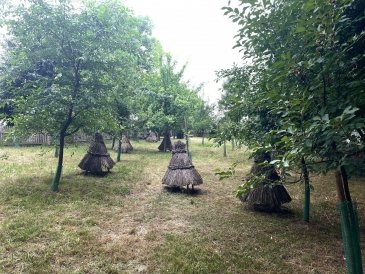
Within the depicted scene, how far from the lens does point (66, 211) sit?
6211 mm

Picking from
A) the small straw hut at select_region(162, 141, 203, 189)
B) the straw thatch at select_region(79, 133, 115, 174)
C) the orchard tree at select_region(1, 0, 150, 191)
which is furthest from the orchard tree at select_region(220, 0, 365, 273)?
the straw thatch at select_region(79, 133, 115, 174)

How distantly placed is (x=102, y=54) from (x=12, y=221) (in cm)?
466

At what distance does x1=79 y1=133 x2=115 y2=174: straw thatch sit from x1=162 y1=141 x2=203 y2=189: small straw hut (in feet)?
9.83

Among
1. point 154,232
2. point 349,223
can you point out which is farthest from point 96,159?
point 349,223

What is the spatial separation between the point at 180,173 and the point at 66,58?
4.73m

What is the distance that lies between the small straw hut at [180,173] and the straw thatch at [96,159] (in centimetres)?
300

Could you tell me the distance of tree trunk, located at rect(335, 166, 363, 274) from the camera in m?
2.67

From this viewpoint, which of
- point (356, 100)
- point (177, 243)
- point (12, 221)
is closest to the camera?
point (356, 100)

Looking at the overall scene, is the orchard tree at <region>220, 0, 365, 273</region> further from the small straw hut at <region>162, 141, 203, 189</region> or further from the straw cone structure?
the straw cone structure

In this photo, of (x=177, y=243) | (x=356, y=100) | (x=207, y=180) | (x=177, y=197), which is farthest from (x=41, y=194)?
(x=356, y=100)

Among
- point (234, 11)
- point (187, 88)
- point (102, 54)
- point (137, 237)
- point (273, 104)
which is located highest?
point (187, 88)

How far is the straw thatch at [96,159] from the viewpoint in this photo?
10.0m

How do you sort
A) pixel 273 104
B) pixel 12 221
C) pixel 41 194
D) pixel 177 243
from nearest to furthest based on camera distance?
pixel 273 104, pixel 177 243, pixel 12 221, pixel 41 194

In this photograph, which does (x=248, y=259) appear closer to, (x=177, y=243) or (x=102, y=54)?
(x=177, y=243)
